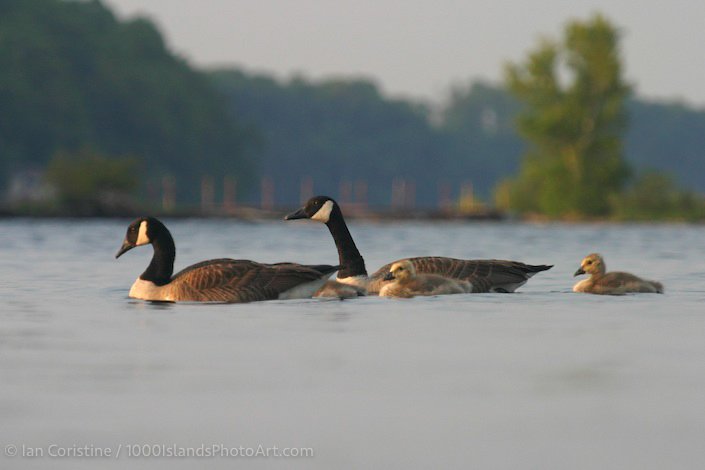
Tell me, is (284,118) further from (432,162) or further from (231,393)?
(231,393)

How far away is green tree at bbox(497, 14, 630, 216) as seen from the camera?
269ft

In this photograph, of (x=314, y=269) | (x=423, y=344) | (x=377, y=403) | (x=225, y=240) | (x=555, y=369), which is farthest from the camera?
(x=225, y=240)

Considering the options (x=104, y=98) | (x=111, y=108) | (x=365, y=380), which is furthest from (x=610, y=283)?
(x=111, y=108)

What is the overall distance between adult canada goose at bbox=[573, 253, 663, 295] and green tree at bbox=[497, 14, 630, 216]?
61345 millimetres

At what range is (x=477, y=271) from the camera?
21.0 metres

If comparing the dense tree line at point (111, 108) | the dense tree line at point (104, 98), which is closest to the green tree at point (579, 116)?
the dense tree line at point (111, 108)

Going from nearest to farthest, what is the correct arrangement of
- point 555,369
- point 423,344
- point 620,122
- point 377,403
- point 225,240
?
point 377,403, point 555,369, point 423,344, point 225,240, point 620,122

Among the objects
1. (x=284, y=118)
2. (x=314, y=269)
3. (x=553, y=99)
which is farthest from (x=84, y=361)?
(x=284, y=118)

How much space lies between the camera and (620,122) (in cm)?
8362

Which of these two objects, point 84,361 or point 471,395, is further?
point 84,361

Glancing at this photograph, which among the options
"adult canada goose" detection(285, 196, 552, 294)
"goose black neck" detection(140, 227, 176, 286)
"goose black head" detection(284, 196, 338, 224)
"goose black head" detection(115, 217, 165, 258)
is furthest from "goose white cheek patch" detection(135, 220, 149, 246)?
"goose black head" detection(284, 196, 338, 224)

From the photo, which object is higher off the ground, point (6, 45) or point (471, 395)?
point (6, 45)

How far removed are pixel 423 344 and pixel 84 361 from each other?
3.51 metres

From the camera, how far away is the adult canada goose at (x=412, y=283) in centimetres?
2016
